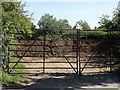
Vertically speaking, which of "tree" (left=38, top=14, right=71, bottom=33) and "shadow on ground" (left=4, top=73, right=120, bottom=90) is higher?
"tree" (left=38, top=14, right=71, bottom=33)

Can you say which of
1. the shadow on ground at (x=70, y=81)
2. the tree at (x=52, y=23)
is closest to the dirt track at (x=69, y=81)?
the shadow on ground at (x=70, y=81)

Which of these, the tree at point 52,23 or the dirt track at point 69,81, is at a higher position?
the tree at point 52,23

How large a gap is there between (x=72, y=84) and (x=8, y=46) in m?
3.00

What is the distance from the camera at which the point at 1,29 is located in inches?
257

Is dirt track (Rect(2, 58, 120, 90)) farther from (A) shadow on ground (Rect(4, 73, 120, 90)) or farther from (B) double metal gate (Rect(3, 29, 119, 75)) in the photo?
(B) double metal gate (Rect(3, 29, 119, 75))

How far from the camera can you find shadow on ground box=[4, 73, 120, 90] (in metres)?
A: 5.95

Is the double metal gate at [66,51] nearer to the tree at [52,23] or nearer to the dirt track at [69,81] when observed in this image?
the dirt track at [69,81]

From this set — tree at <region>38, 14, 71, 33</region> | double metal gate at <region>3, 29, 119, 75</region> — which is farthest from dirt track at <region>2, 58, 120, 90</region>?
tree at <region>38, 14, 71, 33</region>

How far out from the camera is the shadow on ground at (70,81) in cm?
595


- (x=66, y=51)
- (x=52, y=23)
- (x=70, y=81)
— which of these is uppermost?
(x=52, y=23)

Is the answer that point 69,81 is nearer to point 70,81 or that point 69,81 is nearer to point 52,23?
point 70,81

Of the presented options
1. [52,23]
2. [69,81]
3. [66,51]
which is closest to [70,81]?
[69,81]

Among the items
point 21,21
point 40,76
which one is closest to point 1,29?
point 21,21

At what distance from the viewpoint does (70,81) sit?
656 centimetres
